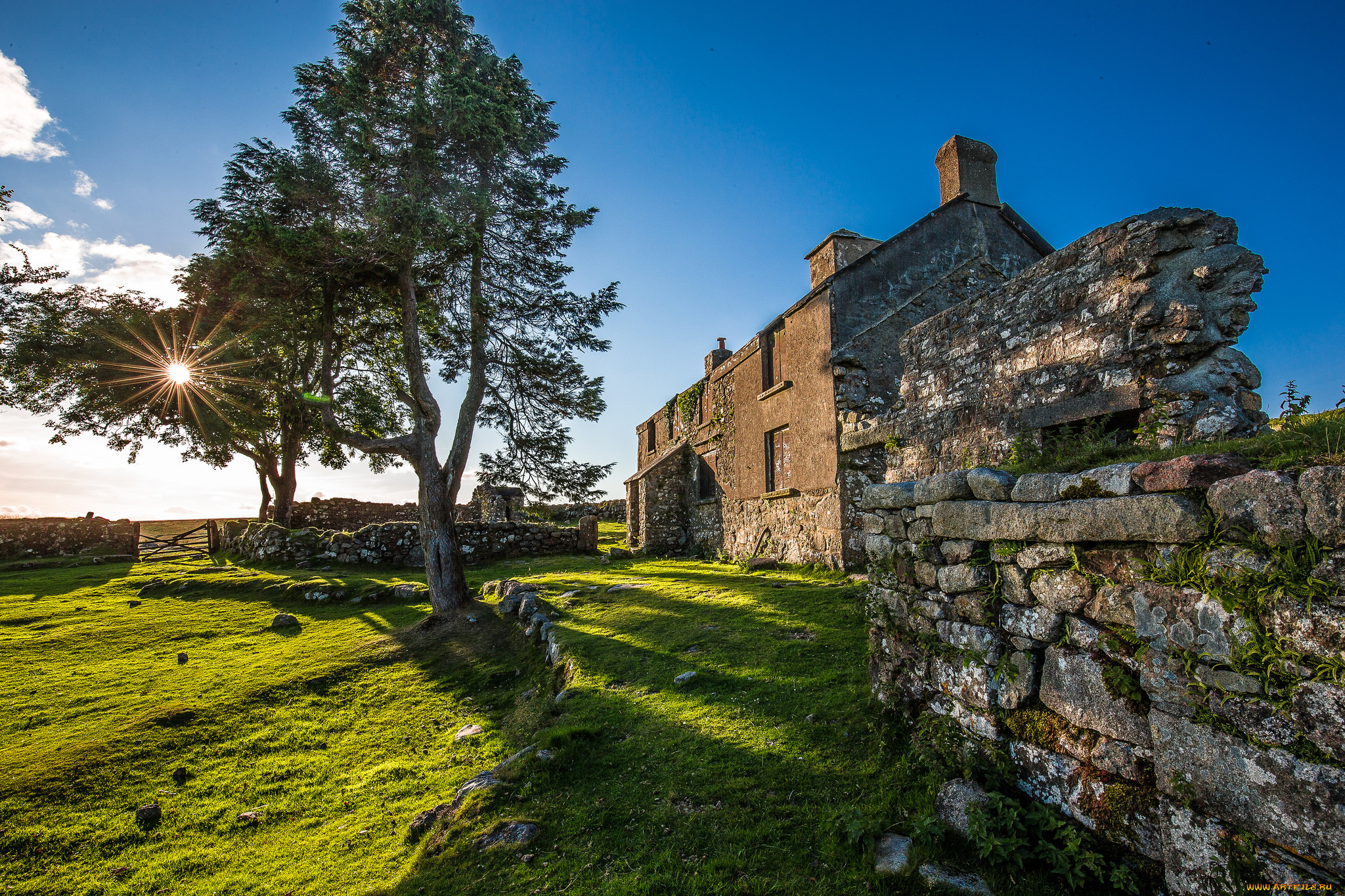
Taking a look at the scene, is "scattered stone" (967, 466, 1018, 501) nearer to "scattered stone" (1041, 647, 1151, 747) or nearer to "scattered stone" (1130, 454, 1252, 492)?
"scattered stone" (1130, 454, 1252, 492)

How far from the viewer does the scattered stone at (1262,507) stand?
2070 mm

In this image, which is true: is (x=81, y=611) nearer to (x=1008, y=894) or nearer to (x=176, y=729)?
(x=176, y=729)

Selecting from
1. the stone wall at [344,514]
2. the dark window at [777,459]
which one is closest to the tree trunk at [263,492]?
the stone wall at [344,514]

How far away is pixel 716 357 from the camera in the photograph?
1966cm

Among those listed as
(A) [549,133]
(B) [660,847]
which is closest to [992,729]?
(B) [660,847]

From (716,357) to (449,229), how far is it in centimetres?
1096

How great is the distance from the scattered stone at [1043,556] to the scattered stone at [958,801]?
1.33 m

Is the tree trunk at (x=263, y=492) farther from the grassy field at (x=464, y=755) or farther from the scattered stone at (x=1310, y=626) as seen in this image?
the scattered stone at (x=1310, y=626)

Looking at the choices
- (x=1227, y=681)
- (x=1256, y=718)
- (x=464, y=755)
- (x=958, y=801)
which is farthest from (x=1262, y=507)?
(x=464, y=755)

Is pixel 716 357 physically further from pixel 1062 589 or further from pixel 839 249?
pixel 1062 589

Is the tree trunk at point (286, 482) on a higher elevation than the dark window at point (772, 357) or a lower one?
lower

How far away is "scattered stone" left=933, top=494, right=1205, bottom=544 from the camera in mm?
2459

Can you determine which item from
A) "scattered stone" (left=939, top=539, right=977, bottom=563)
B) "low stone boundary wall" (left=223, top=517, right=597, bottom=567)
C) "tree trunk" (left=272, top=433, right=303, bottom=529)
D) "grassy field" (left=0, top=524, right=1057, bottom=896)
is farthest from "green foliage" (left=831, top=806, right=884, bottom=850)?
"tree trunk" (left=272, top=433, right=303, bottom=529)

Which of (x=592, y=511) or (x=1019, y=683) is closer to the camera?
(x=1019, y=683)
